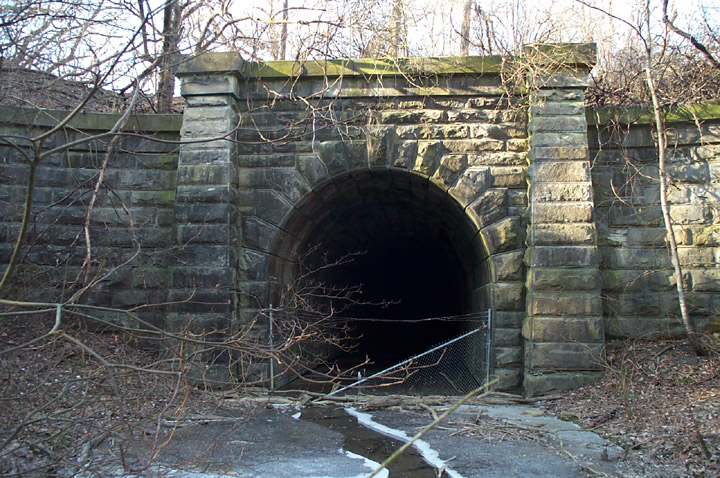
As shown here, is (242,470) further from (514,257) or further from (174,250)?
(514,257)

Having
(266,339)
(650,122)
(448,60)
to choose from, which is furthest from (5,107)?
(650,122)

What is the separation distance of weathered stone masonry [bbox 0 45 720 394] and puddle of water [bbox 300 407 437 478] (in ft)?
4.73

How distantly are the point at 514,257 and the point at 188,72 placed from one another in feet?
15.7

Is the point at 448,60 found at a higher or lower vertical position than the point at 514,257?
higher

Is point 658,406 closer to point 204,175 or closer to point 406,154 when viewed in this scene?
point 406,154

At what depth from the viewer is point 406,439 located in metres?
5.42

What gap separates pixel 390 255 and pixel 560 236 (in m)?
7.31

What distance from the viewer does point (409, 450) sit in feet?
16.4

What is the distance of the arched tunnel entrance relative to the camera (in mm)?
8203

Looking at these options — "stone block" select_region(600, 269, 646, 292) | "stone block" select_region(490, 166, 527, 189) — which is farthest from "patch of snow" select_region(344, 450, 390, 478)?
"stone block" select_region(600, 269, 646, 292)

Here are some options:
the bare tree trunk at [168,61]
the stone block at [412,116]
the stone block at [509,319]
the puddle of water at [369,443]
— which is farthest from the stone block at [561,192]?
the bare tree trunk at [168,61]

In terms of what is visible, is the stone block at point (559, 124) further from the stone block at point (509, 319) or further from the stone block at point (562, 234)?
the stone block at point (509, 319)

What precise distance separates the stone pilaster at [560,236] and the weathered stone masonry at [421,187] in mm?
17

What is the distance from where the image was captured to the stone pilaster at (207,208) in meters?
7.27
